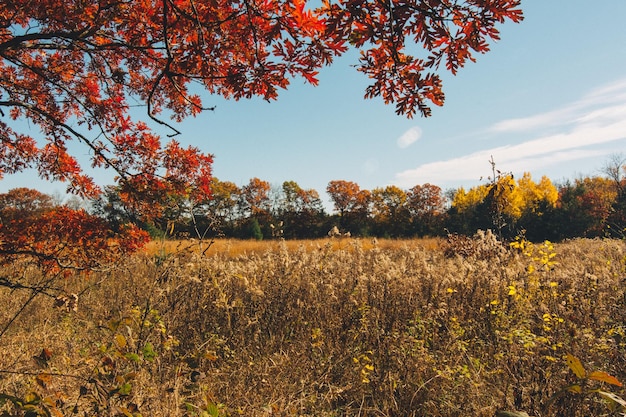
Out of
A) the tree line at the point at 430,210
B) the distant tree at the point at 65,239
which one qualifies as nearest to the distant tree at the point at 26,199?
the tree line at the point at 430,210

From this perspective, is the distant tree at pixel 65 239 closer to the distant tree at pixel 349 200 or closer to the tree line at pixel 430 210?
the tree line at pixel 430 210

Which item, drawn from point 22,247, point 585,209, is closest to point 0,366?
point 22,247

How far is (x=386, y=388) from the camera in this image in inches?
109

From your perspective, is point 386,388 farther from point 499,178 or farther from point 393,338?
point 499,178

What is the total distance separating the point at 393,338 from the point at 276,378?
136 centimetres

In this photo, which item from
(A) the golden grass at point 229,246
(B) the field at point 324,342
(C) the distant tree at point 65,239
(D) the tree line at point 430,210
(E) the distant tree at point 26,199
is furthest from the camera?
(E) the distant tree at point 26,199

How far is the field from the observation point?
217 cm

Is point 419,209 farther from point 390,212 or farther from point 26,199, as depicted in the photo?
point 26,199

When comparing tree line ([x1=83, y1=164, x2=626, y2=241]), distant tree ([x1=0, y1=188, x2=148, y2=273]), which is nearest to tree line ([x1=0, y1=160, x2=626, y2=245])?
tree line ([x1=83, y1=164, x2=626, y2=241])

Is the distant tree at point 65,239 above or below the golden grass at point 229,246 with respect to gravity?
above

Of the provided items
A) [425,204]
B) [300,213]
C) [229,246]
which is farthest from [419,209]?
[229,246]

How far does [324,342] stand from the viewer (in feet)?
11.8

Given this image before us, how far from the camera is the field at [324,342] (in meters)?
2.17

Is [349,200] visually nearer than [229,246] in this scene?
No
